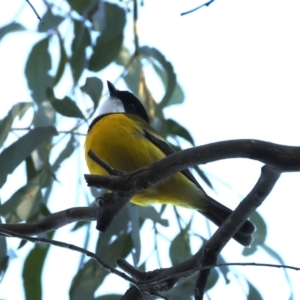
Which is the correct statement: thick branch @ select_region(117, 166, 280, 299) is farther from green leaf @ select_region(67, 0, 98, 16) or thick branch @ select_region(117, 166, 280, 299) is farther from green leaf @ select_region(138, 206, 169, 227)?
green leaf @ select_region(67, 0, 98, 16)

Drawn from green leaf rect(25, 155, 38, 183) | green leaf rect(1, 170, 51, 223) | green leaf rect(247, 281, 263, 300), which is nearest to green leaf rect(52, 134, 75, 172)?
green leaf rect(25, 155, 38, 183)

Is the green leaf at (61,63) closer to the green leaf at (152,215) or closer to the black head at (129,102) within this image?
the black head at (129,102)

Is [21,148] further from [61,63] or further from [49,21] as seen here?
[49,21]

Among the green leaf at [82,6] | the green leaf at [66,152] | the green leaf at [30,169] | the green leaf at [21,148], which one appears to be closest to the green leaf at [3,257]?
the green leaf at [21,148]

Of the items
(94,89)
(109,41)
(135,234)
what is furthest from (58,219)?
(109,41)

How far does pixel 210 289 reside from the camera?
Answer: 2352mm

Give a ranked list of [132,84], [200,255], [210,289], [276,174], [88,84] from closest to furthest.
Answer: [276,174]
[200,255]
[210,289]
[88,84]
[132,84]

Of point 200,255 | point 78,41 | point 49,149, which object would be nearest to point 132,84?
point 78,41

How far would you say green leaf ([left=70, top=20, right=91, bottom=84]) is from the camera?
9.36 feet

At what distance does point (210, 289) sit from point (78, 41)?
48.3 inches

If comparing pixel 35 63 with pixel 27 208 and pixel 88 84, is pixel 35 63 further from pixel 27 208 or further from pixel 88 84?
pixel 27 208

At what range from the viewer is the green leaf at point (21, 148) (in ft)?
7.64

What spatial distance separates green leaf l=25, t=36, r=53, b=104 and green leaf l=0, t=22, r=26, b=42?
0.10m

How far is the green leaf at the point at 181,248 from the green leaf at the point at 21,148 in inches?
24.4
